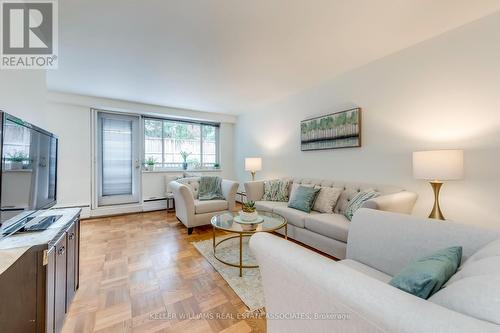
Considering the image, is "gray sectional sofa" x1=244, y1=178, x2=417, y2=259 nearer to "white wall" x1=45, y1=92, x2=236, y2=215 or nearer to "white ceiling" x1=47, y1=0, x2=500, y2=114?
"white ceiling" x1=47, y1=0, x2=500, y2=114

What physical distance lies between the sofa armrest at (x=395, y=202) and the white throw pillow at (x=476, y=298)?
1405mm

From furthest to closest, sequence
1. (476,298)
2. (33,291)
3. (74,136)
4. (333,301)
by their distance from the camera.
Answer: (74,136) < (33,291) < (333,301) < (476,298)

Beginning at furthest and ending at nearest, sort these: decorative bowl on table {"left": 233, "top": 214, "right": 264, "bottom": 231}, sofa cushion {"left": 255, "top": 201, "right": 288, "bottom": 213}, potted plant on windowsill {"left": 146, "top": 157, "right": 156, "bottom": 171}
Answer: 1. potted plant on windowsill {"left": 146, "top": 157, "right": 156, "bottom": 171}
2. sofa cushion {"left": 255, "top": 201, "right": 288, "bottom": 213}
3. decorative bowl on table {"left": 233, "top": 214, "right": 264, "bottom": 231}

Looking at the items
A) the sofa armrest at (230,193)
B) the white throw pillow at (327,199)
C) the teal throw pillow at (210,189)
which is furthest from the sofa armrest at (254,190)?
the white throw pillow at (327,199)

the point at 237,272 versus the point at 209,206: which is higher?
the point at 209,206

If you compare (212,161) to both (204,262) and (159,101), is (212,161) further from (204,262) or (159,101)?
(204,262)

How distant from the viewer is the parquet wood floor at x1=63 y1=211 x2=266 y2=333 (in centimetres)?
139

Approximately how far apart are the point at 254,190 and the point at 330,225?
154cm

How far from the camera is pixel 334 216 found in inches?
94.5

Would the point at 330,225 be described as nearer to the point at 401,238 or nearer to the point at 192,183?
the point at 401,238

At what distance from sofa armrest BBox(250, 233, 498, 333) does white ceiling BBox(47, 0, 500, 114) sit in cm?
179

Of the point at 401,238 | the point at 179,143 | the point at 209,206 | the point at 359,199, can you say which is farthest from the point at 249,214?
the point at 179,143

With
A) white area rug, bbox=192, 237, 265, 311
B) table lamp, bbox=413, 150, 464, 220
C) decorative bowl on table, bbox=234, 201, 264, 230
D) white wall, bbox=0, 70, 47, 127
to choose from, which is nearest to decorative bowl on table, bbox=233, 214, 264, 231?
decorative bowl on table, bbox=234, 201, 264, 230

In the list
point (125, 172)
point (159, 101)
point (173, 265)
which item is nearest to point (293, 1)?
point (173, 265)
